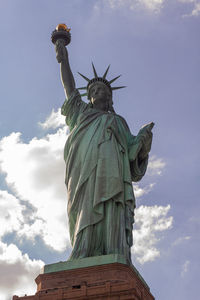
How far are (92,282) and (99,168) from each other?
2980 mm

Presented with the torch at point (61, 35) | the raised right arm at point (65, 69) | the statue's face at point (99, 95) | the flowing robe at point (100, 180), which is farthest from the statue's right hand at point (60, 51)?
the flowing robe at point (100, 180)

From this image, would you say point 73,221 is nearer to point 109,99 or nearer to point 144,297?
point 144,297

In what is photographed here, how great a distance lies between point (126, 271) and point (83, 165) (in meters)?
3.11

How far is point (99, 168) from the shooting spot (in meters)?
12.3

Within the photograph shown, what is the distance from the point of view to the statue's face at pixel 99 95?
1466 cm

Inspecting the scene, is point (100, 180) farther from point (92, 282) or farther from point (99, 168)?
point (92, 282)

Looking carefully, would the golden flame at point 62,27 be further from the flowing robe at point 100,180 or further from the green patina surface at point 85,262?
the green patina surface at point 85,262

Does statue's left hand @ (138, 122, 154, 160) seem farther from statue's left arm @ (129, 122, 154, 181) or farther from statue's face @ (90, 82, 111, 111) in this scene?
statue's face @ (90, 82, 111, 111)

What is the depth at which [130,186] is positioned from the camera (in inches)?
493

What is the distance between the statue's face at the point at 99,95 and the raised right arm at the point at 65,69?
0.59 meters

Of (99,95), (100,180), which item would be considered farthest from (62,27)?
(100,180)

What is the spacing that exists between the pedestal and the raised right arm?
5.67m

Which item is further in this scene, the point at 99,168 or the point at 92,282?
the point at 99,168

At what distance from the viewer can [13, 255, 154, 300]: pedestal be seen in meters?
9.67
